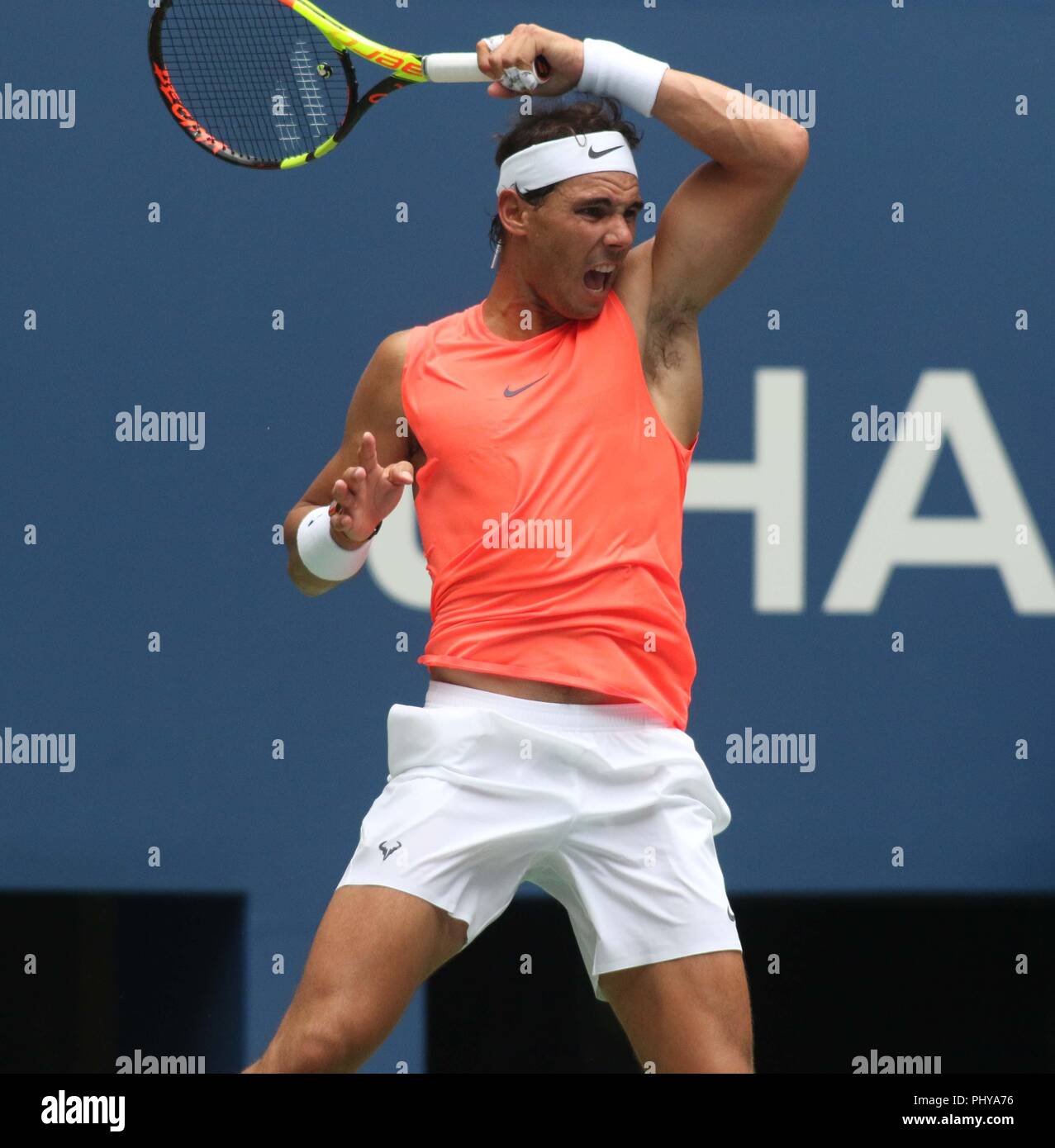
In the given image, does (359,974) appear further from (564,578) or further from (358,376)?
(358,376)

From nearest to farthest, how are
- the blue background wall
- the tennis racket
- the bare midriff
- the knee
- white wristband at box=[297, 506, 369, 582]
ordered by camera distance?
the knee, the bare midriff, white wristband at box=[297, 506, 369, 582], the tennis racket, the blue background wall

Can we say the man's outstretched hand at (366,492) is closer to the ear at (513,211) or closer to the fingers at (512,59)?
the ear at (513,211)

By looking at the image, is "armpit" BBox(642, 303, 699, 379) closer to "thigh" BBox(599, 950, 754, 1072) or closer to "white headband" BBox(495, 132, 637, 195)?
"white headband" BBox(495, 132, 637, 195)

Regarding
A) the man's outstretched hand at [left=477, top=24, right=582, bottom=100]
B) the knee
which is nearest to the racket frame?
the man's outstretched hand at [left=477, top=24, right=582, bottom=100]

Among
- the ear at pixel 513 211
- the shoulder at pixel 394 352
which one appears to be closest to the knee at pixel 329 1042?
the shoulder at pixel 394 352

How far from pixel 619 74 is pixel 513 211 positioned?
0.35 metres

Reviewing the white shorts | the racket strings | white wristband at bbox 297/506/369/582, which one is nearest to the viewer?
the white shorts

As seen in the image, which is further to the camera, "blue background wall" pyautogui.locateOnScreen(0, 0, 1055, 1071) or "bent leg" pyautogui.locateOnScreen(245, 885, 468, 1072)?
"blue background wall" pyautogui.locateOnScreen(0, 0, 1055, 1071)

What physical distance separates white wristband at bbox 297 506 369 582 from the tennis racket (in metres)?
0.73

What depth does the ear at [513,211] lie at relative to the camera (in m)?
3.47

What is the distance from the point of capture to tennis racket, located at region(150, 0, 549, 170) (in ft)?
11.8

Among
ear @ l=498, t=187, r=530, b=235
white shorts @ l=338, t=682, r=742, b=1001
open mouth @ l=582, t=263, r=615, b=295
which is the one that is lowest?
white shorts @ l=338, t=682, r=742, b=1001

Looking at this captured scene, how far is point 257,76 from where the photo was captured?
3.88 meters

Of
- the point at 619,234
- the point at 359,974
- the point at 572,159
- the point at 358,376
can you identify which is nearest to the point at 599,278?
the point at 619,234
